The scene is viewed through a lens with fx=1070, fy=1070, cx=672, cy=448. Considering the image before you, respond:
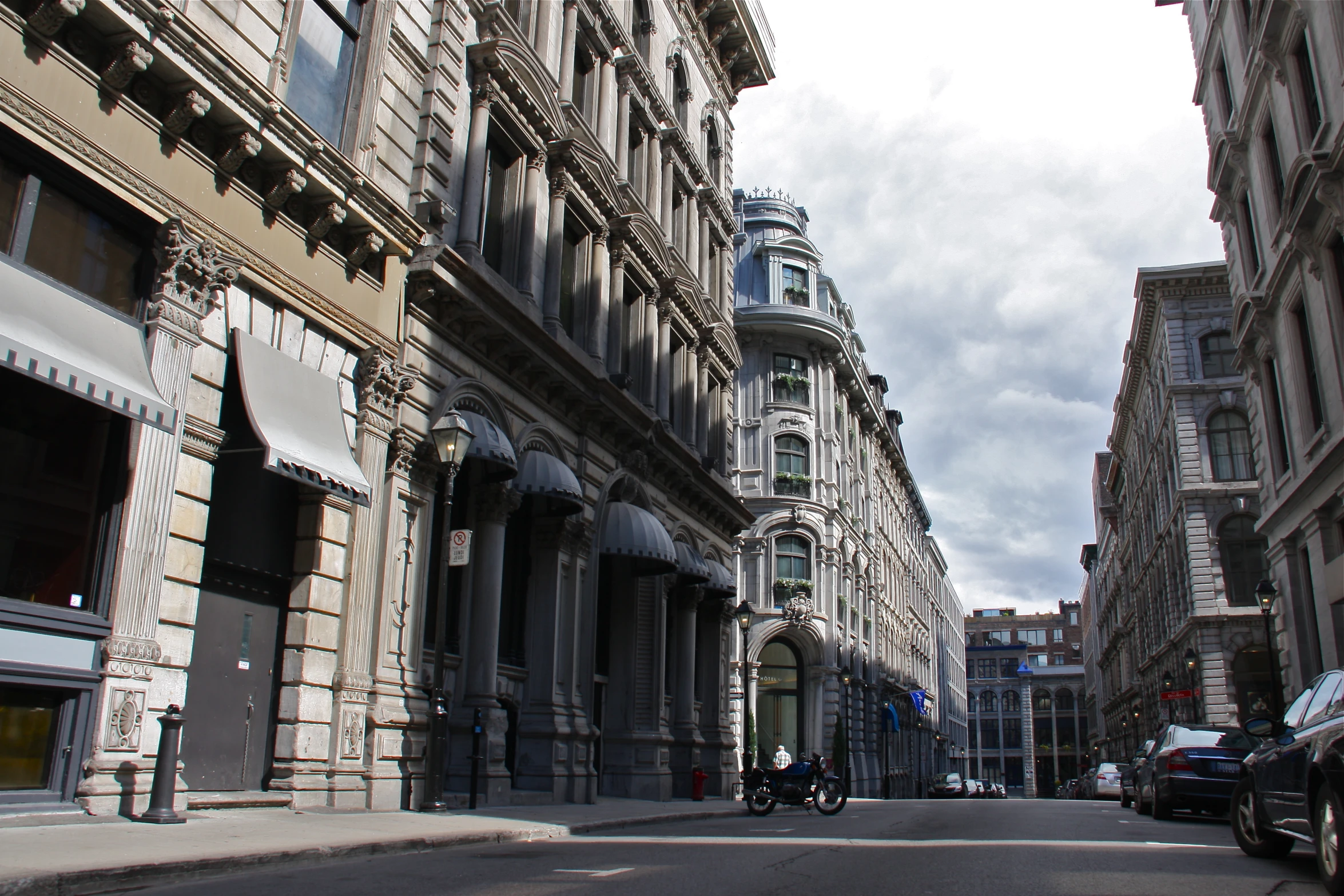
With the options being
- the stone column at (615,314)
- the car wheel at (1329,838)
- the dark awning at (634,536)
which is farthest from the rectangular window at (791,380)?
the car wheel at (1329,838)

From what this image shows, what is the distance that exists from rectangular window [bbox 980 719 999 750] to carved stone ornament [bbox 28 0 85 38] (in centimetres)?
14051

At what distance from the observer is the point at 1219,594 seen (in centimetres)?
4381

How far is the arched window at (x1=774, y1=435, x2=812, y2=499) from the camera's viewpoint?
4859cm

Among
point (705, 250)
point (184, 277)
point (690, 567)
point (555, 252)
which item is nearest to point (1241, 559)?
point (705, 250)

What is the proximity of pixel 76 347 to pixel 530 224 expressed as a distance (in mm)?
10944

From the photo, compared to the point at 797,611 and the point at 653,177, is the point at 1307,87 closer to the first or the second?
the point at 653,177

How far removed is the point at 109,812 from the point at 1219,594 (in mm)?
43696

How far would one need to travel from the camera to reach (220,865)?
7.75 metres

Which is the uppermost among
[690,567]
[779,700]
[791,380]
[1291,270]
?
[791,380]

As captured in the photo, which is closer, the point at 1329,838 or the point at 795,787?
the point at 1329,838

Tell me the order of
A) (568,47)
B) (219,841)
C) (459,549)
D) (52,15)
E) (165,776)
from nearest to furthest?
(219,841) → (165,776) → (52,15) → (459,549) → (568,47)

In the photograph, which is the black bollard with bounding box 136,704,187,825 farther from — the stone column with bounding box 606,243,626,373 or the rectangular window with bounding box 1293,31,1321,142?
the rectangular window with bounding box 1293,31,1321,142

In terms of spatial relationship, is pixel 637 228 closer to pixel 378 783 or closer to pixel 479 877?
pixel 378 783

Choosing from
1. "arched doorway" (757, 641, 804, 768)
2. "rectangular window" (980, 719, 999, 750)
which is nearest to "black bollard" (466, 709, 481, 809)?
"arched doorway" (757, 641, 804, 768)
